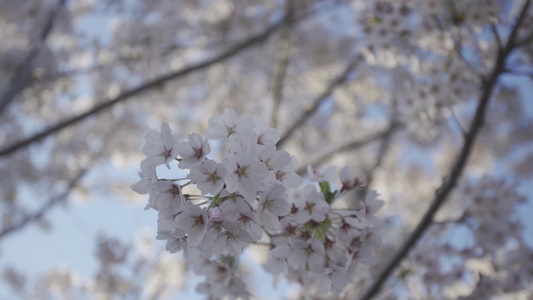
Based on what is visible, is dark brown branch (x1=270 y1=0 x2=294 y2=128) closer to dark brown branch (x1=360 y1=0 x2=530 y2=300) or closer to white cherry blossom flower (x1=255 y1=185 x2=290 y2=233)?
dark brown branch (x1=360 y1=0 x2=530 y2=300)

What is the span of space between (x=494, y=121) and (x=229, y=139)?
8.15m

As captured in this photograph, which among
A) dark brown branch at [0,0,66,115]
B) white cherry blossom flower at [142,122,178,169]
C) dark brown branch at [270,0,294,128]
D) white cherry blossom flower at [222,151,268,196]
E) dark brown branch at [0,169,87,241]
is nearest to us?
white cherry blossom flower at [222,151,268,196]

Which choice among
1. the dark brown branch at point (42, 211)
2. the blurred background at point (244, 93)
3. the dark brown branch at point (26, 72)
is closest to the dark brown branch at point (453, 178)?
the blurred background at point (244, 93)

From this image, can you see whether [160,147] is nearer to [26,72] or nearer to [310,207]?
[310,207]

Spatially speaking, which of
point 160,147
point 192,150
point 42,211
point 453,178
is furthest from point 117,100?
point 42,211

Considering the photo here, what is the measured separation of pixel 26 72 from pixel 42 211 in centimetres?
305

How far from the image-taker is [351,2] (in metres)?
5.24

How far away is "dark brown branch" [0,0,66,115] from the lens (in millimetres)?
4191

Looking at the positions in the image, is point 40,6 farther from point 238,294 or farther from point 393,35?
point 238,294

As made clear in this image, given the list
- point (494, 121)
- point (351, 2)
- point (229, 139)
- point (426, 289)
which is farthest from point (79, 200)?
point (494, 121)

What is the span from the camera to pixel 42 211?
660 cm

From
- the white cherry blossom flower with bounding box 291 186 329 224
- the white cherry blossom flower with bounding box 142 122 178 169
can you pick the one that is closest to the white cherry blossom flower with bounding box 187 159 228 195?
the white cherry blossom flower with bounding box 142 122 178 169

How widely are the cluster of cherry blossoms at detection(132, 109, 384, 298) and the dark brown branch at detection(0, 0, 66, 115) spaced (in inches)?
149

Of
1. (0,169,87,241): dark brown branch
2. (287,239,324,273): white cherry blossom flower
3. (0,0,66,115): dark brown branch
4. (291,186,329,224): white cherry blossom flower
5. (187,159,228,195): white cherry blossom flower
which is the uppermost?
(187,159,228,195): white cherry blossom flower
